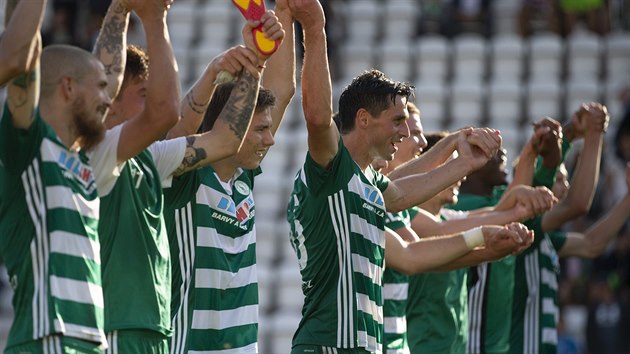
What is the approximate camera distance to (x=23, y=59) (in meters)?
5.40

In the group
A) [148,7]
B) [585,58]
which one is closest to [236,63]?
[148,7]

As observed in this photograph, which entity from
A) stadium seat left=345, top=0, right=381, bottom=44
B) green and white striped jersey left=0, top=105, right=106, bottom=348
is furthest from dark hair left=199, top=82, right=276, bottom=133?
stadium seat left=345, top=0, right=381, bottom=44

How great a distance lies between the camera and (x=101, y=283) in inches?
239

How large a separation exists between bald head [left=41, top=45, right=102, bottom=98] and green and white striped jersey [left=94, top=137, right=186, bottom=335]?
1.61 feet

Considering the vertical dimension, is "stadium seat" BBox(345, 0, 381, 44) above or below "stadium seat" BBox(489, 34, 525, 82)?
above

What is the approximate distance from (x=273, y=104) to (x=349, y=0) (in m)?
12.9

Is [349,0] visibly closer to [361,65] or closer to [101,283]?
[361,65]

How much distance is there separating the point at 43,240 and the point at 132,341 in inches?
30.9

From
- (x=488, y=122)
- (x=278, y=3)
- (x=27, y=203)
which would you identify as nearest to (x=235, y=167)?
(x=278, y=3)

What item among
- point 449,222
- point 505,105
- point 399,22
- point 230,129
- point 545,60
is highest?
point 399,22

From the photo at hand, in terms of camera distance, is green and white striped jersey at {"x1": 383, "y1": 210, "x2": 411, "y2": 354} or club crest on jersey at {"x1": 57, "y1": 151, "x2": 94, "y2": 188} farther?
green and white striped jersey at {"x1": 383, "y1": 210, "x2": 411, "y2": 354}

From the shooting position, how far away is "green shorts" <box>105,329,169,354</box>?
6188 mm

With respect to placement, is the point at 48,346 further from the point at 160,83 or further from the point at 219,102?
the point at 219,102

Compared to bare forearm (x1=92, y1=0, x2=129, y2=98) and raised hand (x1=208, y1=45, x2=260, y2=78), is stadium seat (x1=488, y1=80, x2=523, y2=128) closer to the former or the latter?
raised hand (x1=208, y1=45, x2=260, y2=78)
